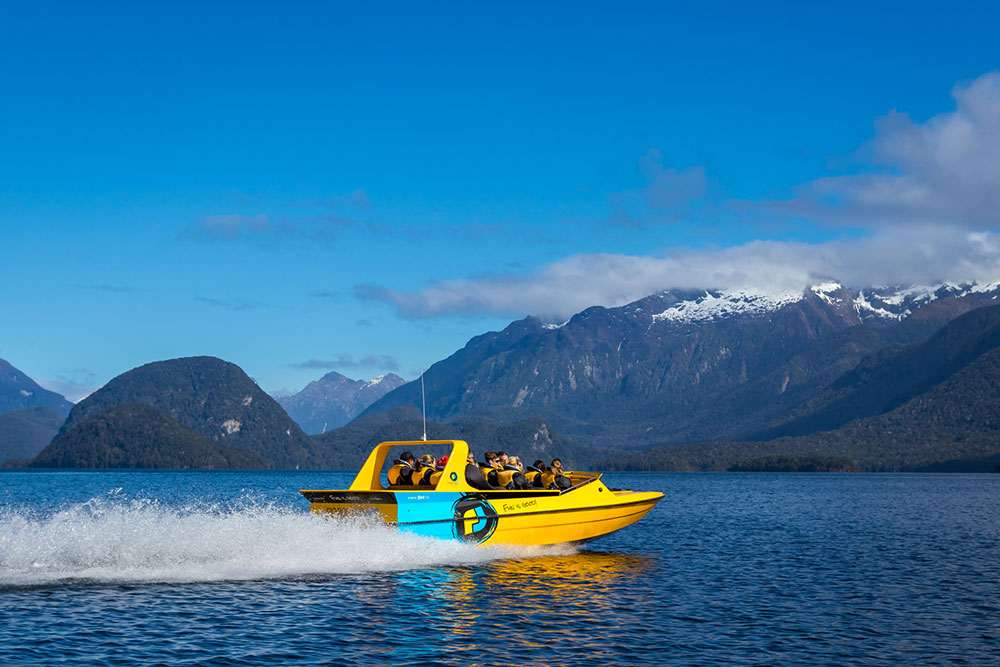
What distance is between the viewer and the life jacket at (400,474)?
29188mm

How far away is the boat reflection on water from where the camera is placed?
62.2 feet

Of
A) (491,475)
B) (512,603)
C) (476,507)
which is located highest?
(491,475)

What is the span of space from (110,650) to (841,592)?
730 inches

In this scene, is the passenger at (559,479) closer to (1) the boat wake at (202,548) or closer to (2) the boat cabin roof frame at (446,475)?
(2) the boat cabin roof frame at (446,475)

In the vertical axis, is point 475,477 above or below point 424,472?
below

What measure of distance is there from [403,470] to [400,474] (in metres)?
0.27

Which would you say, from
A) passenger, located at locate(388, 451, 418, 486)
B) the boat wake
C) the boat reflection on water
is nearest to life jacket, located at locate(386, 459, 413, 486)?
passenger, located at locate(388, 451, 418, 486)

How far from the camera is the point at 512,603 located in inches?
899

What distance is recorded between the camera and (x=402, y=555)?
27.2 meters

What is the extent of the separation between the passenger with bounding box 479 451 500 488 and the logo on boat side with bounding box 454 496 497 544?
4.45 feet

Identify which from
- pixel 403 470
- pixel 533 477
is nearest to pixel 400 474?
pixel 403 470

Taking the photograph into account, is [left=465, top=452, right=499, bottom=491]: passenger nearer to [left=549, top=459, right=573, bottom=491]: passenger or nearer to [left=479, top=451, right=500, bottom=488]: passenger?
[left=479, top=451, right=500, bottom=488]: passenger

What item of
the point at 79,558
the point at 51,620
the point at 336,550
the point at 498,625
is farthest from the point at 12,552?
the point at 498,625

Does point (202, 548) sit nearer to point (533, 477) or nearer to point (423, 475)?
point (423, 475)
